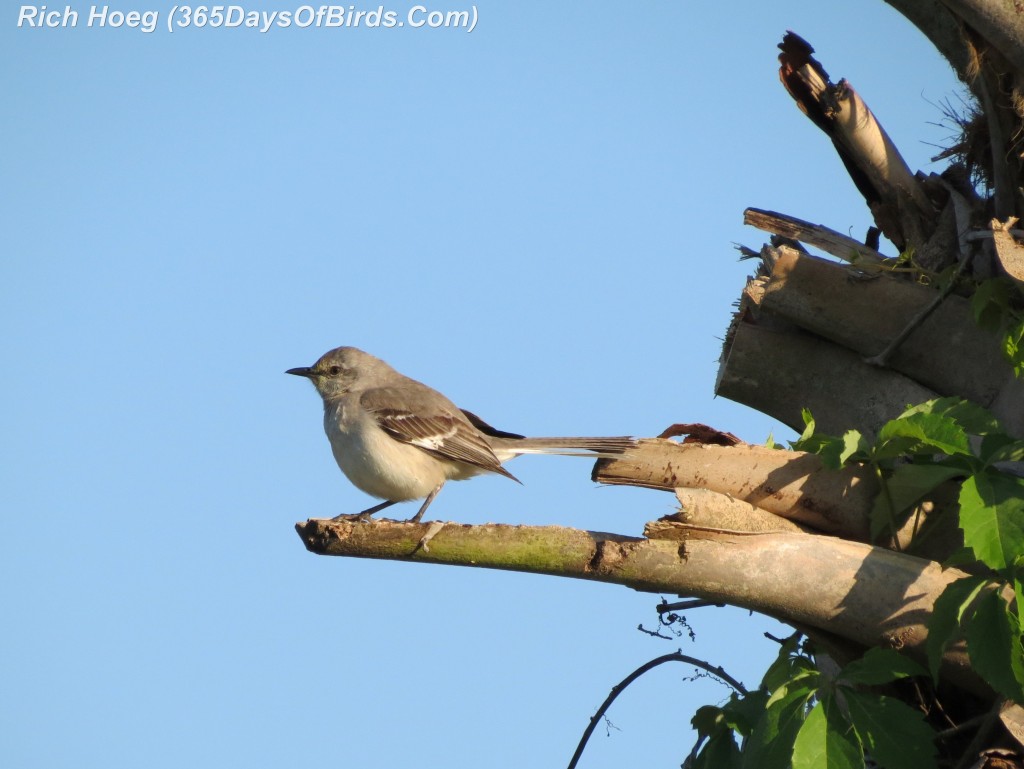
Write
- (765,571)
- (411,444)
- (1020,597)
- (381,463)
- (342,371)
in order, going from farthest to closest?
(342,371), (411,444), (381,463), (765,571), (1020,597)

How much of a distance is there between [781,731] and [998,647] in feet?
2.58

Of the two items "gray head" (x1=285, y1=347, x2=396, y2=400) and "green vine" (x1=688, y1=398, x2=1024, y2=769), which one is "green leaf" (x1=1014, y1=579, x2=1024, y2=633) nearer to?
"green vine" (x1=688, y1=398, x2=1024, y2=769)

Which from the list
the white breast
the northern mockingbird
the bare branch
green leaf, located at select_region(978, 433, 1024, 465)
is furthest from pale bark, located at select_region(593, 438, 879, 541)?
the white breast

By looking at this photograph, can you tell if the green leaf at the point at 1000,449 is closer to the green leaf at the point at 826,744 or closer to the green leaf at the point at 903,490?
the green leaf at the point at 903,490

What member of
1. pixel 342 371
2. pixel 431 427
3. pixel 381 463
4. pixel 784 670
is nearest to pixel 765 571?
pixel 784 670

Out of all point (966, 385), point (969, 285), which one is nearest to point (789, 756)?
point (966, 385)

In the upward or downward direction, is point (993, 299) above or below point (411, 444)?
below

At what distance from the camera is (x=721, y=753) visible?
15.3 feet

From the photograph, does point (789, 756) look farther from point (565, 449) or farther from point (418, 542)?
point (565, 449)

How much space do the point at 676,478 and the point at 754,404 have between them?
4.74 feet

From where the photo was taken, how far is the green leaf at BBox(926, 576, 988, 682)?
12.7 ft

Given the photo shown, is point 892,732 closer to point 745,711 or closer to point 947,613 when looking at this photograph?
point 947,613

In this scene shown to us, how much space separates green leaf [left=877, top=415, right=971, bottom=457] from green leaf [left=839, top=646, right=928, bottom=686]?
759mm

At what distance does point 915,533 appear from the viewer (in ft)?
15.4
